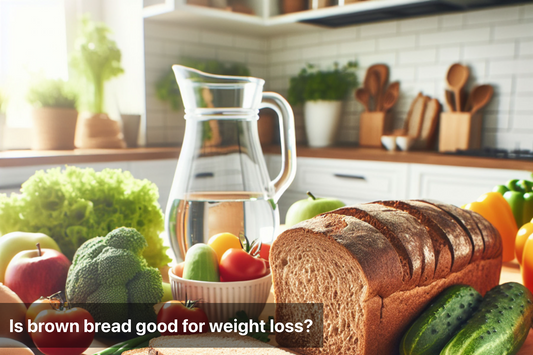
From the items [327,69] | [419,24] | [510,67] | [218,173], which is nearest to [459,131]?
[510,67]

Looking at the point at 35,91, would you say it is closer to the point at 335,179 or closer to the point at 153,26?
the point at 153,26

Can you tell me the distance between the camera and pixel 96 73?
2840 mm

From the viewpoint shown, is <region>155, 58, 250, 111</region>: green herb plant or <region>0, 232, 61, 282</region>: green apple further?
<region>155, 58, 250, 111</region>: green herb plant

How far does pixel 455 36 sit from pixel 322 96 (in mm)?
918

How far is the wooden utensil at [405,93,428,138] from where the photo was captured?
3.00m

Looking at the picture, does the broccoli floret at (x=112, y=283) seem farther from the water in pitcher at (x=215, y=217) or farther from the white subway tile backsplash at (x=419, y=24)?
the white subway tile backsplash at (x=419, y=24)

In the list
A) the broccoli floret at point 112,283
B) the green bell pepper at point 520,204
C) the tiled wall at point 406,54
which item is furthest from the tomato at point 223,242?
the tiled wall at point 406,54

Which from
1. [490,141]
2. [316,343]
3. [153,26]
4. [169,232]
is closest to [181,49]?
[153,26]

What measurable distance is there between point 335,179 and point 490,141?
0.97 meters

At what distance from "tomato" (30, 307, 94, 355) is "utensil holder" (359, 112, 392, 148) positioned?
9.20 feet

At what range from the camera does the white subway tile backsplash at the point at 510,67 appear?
267 cm

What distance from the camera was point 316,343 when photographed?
70 cm

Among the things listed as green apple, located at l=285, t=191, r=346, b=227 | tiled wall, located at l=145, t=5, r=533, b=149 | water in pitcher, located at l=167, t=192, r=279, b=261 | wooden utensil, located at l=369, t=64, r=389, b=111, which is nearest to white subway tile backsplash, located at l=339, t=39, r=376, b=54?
tiled wall, located at l=145, t=5, r=533, b=149

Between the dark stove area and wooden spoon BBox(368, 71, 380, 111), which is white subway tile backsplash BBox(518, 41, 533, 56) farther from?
wooden spoon BBox(368, 71, 380, 111)
